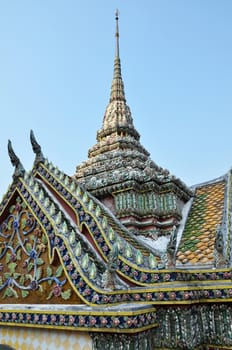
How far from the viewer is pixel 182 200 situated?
24.0 feet

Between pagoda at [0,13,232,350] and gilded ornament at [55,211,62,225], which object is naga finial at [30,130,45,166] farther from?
gilded ornament at [55,211,62,225]

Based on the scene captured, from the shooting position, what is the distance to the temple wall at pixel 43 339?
407 centimetres

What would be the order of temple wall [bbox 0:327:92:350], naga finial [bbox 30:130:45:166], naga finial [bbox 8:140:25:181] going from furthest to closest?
naga finial [bbox 30:130:45:166]
naga finial [bbox 8:140:25:181]
temple wall [bbox 0:327:92:350]

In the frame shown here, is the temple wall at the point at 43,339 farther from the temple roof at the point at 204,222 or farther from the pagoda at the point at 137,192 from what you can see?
the pagoda at the point at 137,192

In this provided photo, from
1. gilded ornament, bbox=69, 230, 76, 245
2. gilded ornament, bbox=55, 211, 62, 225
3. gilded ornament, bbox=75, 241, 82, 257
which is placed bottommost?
gilded ornament, bbox=75, 241, 82, 257

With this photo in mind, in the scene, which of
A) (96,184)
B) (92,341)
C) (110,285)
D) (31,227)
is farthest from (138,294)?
(96,184)

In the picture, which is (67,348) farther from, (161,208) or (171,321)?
(161,208)

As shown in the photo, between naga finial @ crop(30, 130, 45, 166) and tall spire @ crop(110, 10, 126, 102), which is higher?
tall spire @ crop(110, 10, 126, 102)

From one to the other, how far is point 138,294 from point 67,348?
1.21 meters

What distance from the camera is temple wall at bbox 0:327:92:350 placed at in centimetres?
407

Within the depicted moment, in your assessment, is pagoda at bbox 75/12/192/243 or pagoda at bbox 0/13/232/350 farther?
pagoda at bbox 75/12/192/243

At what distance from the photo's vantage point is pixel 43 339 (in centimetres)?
453

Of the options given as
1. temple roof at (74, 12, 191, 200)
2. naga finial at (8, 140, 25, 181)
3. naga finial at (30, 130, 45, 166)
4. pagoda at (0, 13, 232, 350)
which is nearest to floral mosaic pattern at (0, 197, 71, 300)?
pagoda at (0, 13, 232, 350)

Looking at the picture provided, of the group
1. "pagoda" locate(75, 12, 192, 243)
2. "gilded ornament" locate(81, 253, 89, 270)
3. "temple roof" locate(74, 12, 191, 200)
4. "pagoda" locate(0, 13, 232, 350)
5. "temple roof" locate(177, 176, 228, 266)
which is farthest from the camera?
"temple roof" locate(74, 12, 191, 200)
